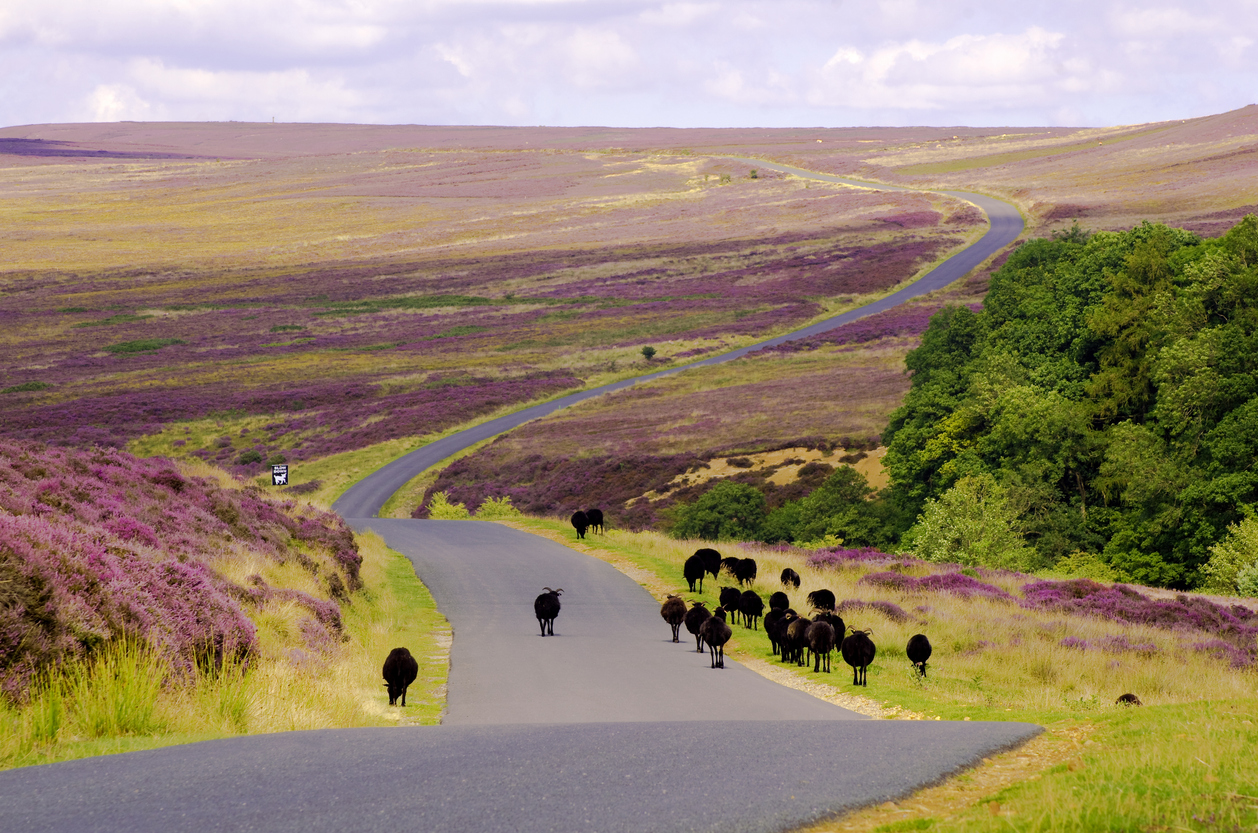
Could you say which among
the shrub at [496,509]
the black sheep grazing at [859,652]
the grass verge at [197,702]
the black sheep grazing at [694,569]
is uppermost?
the grass verge at [197,702]

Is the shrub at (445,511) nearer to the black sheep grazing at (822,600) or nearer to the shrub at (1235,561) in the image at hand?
the black sheep grazing at (822,600)

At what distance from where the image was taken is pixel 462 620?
21.0m

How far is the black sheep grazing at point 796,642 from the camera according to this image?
17125mm

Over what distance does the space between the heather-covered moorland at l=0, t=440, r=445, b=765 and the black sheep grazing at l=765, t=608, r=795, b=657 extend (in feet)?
19.6

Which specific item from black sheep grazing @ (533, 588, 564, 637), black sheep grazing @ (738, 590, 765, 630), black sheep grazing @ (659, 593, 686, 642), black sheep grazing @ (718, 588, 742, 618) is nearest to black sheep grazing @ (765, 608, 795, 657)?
black sheep grazing @ (659, 593, 686, 642)

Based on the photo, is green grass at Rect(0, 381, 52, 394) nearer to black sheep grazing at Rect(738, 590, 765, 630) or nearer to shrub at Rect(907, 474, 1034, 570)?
shrub at Rect(907, 474, 1034, 570)

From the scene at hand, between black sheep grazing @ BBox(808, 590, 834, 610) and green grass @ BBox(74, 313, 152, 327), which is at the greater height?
green grass @ BBox(74, 313, 152, 327)

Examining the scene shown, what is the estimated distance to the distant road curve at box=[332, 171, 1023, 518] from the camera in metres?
55.7

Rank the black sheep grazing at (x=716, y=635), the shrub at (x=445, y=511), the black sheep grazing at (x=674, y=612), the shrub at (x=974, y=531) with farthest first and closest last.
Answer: the shrub at (x=445, y=511) < the shrub at (x=974, y=531) < the black sheep grazing at (x=674, y=612) < the black sheep grazing at (x=716, y=635)

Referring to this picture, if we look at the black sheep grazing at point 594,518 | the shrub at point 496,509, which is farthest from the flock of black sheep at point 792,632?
the shrub at point 496,509

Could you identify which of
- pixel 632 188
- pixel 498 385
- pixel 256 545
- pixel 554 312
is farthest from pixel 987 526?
pixel 632 188

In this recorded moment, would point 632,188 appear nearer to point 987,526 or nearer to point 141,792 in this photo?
point 987,526

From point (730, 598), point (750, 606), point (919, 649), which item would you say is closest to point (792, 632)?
point (919, 649)

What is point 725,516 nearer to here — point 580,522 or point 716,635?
point 580,522
